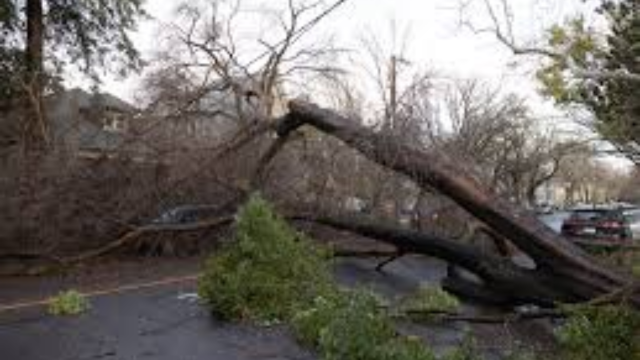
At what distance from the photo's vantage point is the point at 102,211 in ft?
42.0

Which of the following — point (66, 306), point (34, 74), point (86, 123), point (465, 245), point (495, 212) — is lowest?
point (66, 306)

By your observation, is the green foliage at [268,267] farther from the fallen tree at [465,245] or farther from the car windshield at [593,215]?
the car windshield at [593,215]

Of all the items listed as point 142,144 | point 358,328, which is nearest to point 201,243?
point 142,144

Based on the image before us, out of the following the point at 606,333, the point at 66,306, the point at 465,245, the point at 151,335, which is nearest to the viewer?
the point at 606,333

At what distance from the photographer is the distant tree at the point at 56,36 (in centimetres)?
2203

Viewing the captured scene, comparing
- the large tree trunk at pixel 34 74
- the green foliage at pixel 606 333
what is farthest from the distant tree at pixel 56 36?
the green foliage at pixel 606 333

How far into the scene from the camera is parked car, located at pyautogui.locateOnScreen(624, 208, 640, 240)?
24.7 meters

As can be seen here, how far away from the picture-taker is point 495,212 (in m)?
9.35

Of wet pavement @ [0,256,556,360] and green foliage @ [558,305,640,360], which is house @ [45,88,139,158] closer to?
wet pavement @ [0,256,556,360]

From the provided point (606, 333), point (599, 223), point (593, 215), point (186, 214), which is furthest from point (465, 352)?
point (593, 215)

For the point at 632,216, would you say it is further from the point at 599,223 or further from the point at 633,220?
the point at 599,223

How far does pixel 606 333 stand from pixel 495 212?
302 centimetres

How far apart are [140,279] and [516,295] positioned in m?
8.55

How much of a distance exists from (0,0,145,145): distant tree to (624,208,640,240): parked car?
15.5 meters
